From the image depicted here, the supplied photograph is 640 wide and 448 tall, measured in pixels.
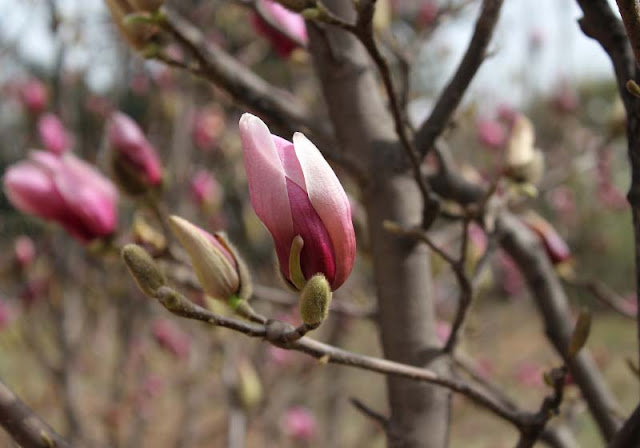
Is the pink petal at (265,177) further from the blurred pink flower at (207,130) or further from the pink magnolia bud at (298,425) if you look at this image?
the pink magnolia bud at (298,425)

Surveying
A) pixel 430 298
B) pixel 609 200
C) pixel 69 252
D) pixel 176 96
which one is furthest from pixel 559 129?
pixel 430 298

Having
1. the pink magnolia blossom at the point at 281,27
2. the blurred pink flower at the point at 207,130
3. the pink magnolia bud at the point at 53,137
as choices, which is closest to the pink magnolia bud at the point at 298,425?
the blurred pink flower at the point at 207,130

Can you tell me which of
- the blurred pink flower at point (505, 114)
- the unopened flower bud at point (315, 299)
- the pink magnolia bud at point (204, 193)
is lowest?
the blurred pink flower at point (505, 114)

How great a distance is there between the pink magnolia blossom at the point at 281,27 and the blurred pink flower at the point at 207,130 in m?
1.03

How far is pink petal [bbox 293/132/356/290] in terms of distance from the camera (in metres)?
0.42

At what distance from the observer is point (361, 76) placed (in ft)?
2.46

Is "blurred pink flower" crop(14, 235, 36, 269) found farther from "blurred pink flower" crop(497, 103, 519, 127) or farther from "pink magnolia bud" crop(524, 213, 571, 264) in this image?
"blurred pink flower" crop(497, 103, 519, 127)

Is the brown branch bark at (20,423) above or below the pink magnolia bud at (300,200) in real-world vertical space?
below

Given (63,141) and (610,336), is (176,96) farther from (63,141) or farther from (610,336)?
Result: (610,336)

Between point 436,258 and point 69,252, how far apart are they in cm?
121

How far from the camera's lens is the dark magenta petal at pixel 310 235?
443 mm

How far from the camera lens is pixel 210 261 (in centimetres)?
50

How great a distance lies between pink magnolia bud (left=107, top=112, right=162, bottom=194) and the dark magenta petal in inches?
19.1

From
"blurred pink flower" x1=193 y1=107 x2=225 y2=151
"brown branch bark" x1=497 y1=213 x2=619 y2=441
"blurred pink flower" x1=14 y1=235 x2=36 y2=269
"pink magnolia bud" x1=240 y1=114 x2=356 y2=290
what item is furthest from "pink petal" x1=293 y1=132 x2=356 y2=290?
"blurred pink flower" x1=193 y1=107 x2=225 y2=151
